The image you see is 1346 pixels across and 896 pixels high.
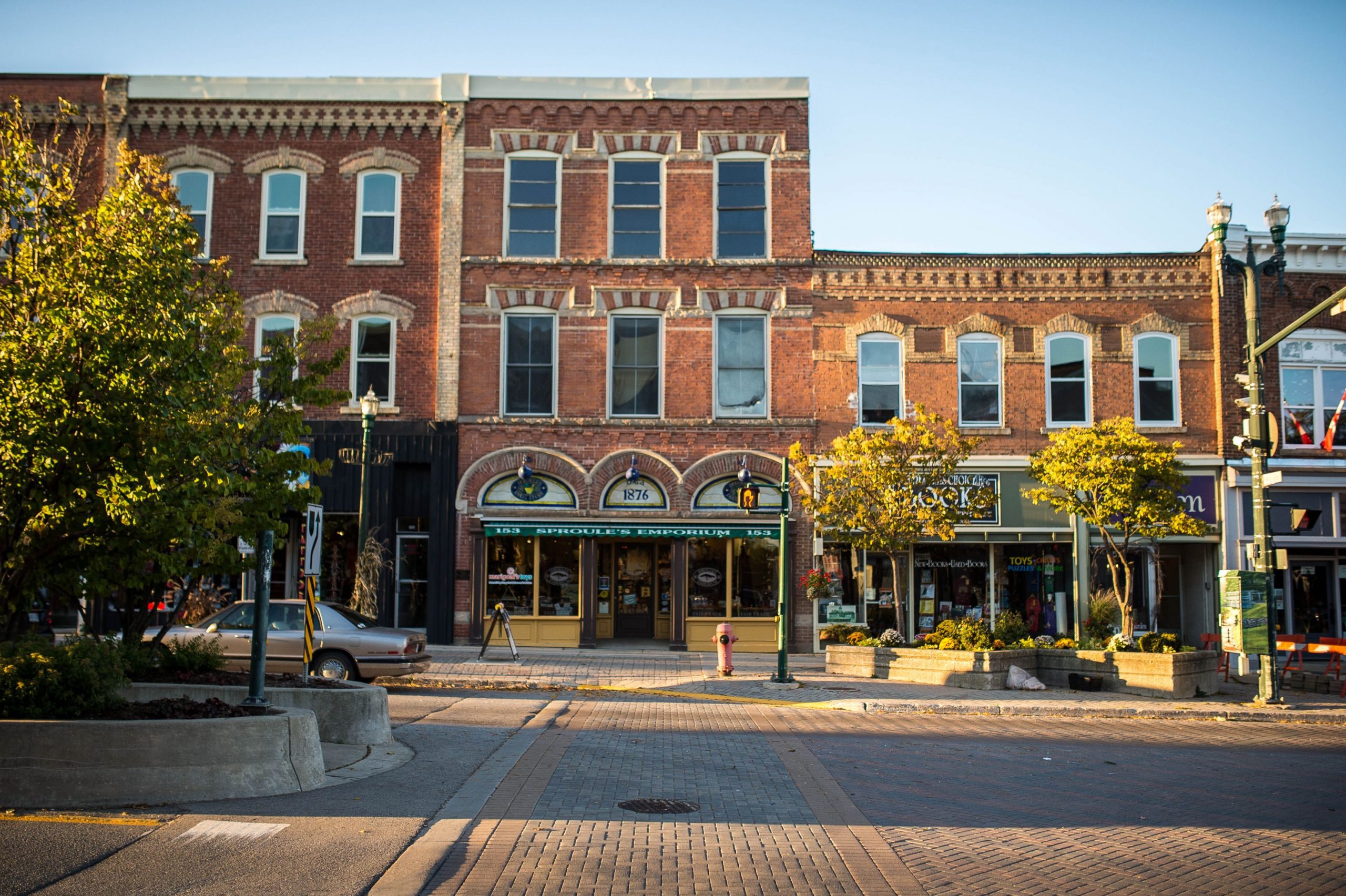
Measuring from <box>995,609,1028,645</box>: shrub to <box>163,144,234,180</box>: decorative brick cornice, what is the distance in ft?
66.8

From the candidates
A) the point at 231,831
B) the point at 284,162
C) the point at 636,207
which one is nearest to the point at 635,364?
the point at 636,207

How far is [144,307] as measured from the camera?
909cm

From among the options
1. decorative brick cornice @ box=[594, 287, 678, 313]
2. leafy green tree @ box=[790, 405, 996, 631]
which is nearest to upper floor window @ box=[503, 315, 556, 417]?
decorative brick cornice @ box=[594, 287, 678, 313]

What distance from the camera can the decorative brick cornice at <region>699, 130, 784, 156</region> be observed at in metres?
25.9

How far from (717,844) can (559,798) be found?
1913mm

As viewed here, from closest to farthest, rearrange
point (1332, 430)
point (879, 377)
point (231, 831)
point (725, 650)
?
point (231, 831), point (725, 650), point (1332, 430), point (879, 377)

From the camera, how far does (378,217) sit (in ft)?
84.9

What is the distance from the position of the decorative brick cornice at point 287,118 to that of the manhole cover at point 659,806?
2097cm

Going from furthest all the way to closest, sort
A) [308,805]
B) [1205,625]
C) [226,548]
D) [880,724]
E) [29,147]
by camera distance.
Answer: [1205,625], [880,724], [226,548], [29,147], [308,805]

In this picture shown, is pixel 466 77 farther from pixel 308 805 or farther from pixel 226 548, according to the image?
pixel 308 805

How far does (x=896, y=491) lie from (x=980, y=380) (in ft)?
22.2

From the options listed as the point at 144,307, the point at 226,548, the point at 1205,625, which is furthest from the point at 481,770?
the point at 1205,625

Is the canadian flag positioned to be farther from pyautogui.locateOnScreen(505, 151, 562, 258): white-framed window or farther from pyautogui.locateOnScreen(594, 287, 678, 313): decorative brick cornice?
pyautogui.locateOnScreen(505, 151, 562, 258): white-framed window

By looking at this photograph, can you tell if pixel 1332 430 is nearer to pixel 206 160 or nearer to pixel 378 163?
pixel 378 163
